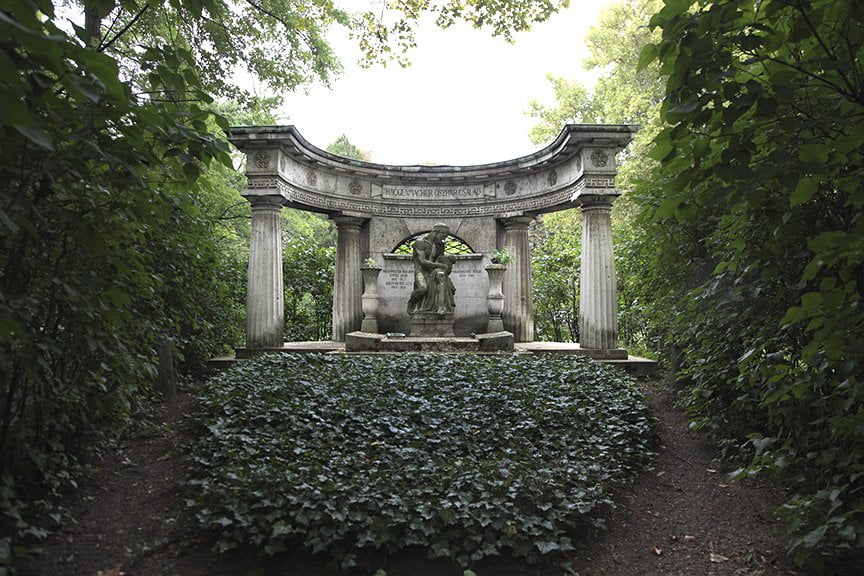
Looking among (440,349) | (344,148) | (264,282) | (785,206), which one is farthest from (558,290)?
(344,148)

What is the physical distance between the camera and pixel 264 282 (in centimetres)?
975

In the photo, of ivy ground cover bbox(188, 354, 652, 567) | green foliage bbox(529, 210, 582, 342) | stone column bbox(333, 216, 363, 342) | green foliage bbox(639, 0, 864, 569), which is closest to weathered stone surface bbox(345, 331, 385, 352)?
stone column bbox(333, 216, 363, 342)

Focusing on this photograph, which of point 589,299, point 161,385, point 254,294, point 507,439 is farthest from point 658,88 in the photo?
point 161,385

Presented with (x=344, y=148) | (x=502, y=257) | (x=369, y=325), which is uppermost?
(x=344, y=148)

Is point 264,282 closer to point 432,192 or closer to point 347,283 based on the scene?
point 347,283

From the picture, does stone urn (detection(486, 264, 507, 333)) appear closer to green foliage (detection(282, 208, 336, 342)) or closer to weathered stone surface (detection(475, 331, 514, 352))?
weathered stone surface (detection(475, 331, 514, 352))

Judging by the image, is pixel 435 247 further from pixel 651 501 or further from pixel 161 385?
pixel 651 501

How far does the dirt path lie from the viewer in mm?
3139

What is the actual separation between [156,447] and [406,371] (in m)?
3.19

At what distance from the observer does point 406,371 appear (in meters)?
7.14

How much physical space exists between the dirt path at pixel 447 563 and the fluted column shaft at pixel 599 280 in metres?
4.75

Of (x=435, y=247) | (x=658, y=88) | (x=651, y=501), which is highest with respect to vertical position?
(x=658, y=88)

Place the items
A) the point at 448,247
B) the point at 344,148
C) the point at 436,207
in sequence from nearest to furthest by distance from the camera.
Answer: the point at 436,207 < the point at 448,247 < the point at 344,148

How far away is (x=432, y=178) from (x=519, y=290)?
353 cm
